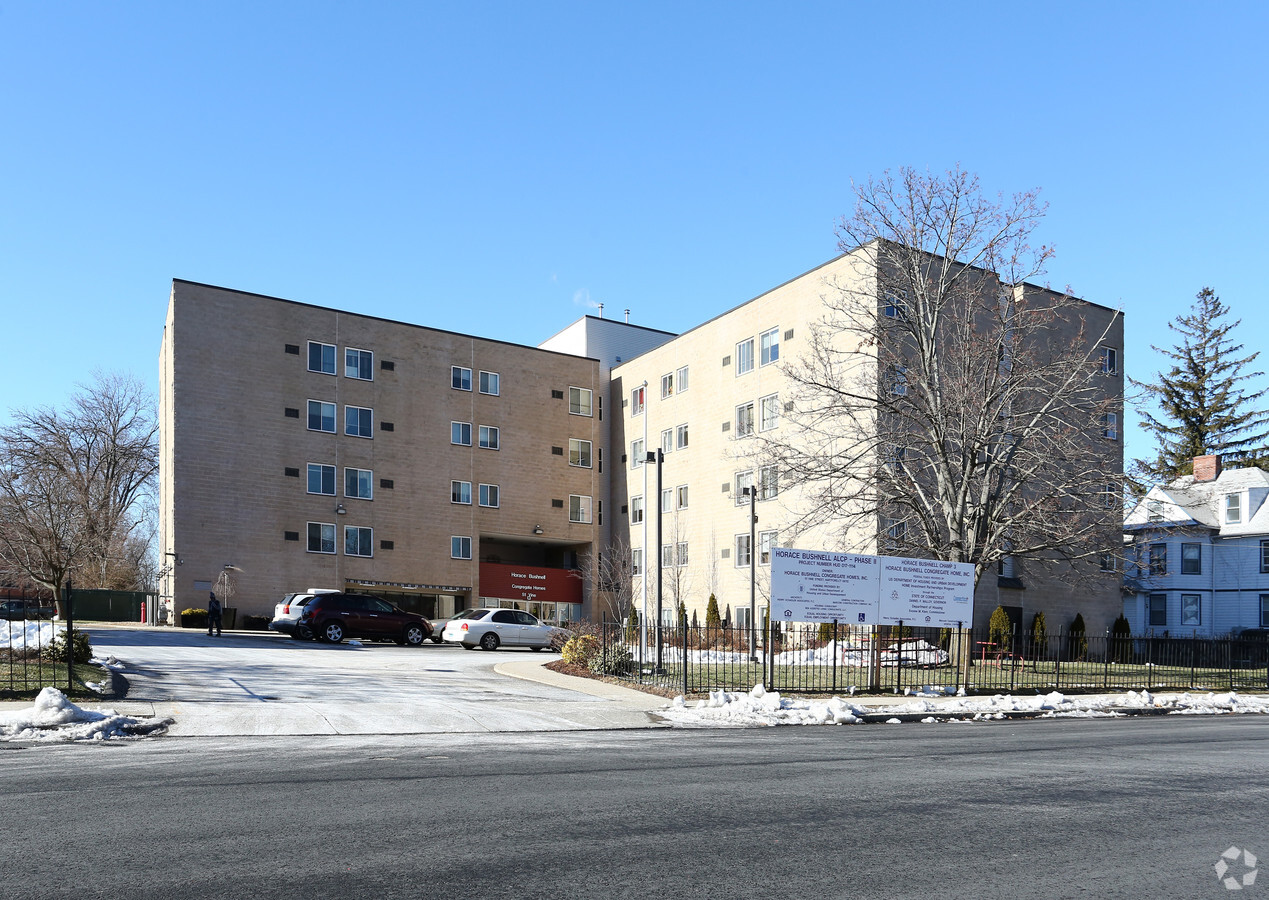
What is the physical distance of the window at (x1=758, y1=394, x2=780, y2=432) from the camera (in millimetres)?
45300

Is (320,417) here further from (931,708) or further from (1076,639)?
(931,708)

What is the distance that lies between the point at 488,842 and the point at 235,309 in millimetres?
45889

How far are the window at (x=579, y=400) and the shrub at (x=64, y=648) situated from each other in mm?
38771

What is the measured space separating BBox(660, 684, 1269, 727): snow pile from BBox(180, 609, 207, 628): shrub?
3256 centimetres

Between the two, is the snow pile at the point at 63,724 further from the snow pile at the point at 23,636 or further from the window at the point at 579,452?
the window at the point at 579,452

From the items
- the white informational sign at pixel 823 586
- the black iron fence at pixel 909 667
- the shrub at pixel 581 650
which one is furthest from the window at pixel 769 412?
the white informational sign at pixel 823 586

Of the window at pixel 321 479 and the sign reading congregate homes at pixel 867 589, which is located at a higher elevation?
the window at pixel 321 479

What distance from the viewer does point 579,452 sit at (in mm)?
57469

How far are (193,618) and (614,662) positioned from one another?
2846 cm

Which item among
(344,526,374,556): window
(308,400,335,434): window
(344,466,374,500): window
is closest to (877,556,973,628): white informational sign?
(344,526,374,556): window

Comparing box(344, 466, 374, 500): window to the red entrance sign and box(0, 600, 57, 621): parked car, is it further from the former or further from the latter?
box(0, 600, 57, 621): parked car

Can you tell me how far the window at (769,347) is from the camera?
151 feet

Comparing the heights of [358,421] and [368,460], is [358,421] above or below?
above

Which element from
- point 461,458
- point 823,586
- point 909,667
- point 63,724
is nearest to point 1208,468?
point 909,667
